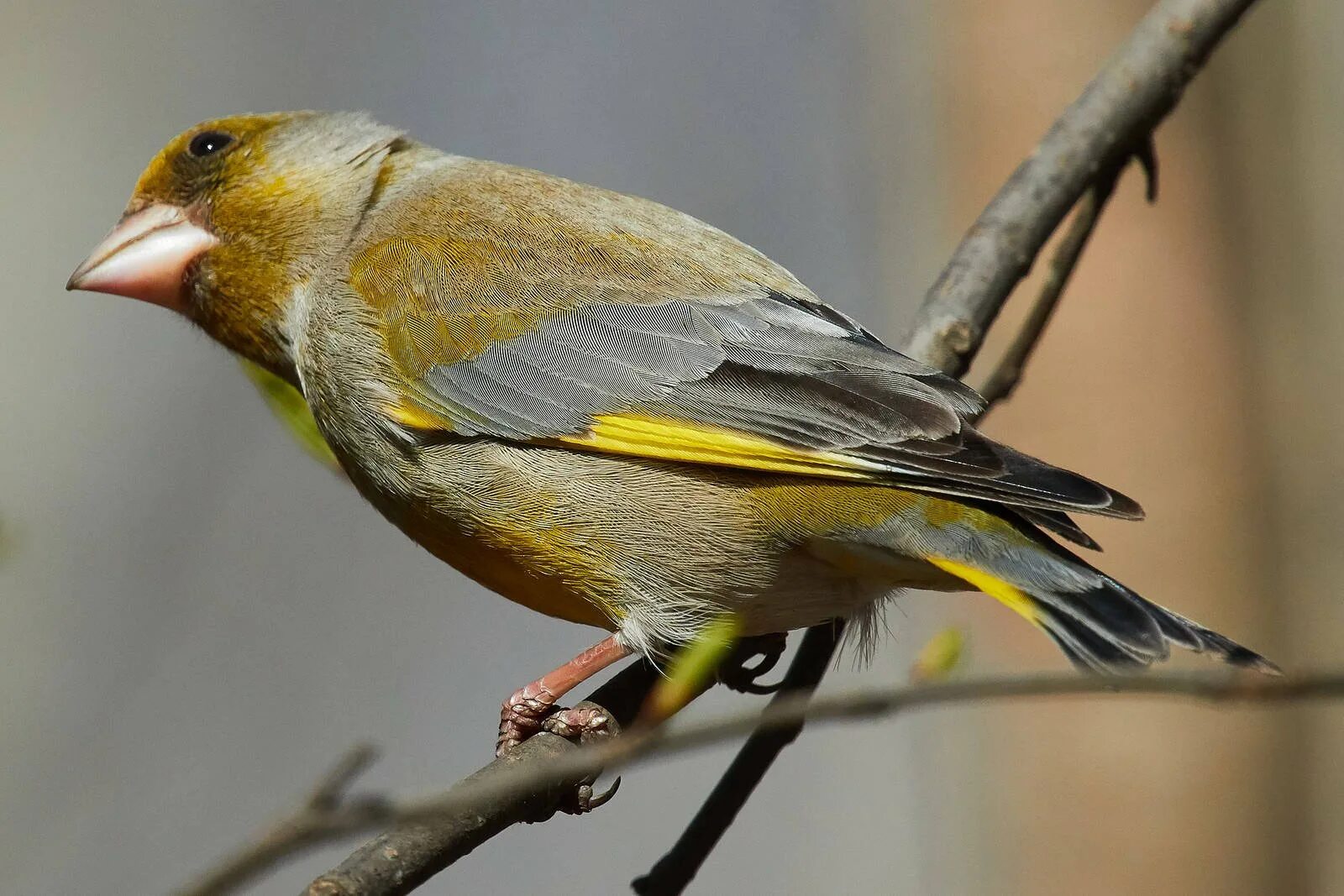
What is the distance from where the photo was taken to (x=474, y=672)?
959cm

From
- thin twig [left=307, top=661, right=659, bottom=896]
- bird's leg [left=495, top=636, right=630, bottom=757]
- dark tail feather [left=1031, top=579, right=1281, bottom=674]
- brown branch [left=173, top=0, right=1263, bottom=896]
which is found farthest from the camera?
bird's leg [left=495, top=636, right=630, bottom=757]

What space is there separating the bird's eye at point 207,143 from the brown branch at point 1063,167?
2066 mm

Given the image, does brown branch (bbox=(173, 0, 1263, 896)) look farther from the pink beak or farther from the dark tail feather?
the pink beak

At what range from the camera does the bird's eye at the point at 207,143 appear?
4.07 meters

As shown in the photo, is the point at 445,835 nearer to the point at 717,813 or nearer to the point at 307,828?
the point at 307,828

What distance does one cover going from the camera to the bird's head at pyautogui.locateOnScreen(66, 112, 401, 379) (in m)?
3.90

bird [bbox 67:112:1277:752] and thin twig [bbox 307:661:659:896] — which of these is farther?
bird [bbox 67:112:1277:752]

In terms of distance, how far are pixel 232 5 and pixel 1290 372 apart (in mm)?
7575

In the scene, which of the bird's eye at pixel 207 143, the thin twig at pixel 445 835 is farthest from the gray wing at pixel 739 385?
the bird's eye at pixel 207 143

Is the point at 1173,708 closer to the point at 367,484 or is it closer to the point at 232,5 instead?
the point at 367,484

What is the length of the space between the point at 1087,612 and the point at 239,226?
2.56 meters

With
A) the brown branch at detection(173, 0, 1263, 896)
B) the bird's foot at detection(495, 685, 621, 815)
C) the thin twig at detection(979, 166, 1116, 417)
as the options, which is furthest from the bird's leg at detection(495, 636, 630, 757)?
the thin twig at detection(979, 166, 1116, 417)

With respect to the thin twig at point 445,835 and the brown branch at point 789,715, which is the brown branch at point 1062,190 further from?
the brown branch at point 789,715

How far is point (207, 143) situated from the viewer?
4094 millimetres
